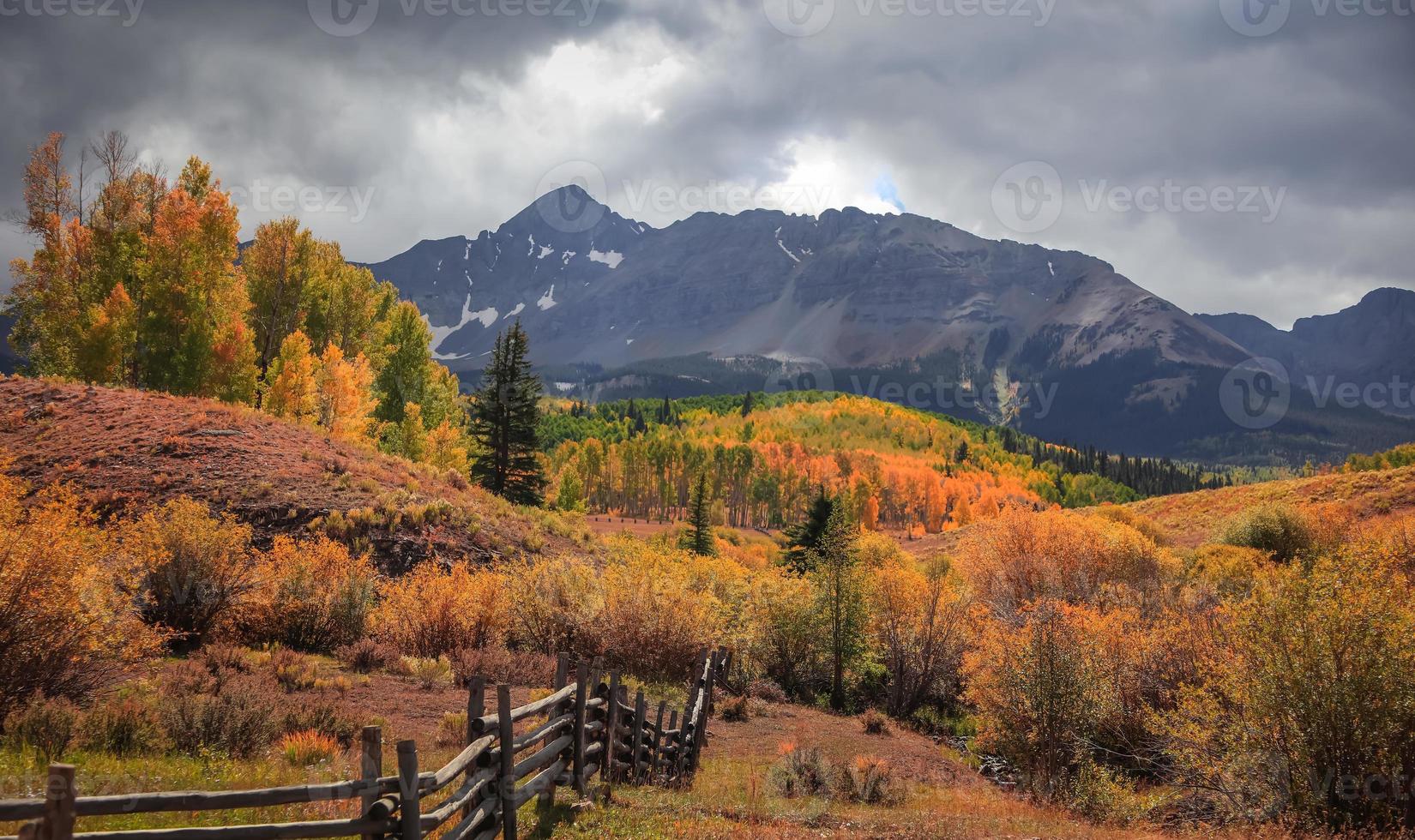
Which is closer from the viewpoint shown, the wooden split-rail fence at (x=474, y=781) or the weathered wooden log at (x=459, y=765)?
the wooden split-rail fence at (x=474, y=781)

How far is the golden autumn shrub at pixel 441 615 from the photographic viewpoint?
771 inches

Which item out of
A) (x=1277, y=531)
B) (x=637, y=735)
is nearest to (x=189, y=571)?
(x=637, y=735)

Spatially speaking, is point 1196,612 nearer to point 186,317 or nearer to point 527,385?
point 527,385

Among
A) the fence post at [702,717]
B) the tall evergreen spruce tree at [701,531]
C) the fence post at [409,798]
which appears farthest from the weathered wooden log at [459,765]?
the tall evergreen spruce tree at [701,531]

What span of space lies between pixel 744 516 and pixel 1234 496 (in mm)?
83895

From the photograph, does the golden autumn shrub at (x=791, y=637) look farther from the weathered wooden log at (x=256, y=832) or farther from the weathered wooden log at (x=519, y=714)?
the weathered wooden log at (x=256, y=832)

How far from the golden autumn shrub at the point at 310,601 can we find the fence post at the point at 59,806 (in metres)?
14.0

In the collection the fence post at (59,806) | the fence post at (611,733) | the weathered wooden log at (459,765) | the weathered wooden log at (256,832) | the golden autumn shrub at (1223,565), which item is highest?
the fence post at (59,806)

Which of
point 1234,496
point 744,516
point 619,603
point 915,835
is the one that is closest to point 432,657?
point 619,603

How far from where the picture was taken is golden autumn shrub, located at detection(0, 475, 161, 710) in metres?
9.96

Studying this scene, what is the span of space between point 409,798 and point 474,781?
5.70ft

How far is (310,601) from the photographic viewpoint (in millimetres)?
18016

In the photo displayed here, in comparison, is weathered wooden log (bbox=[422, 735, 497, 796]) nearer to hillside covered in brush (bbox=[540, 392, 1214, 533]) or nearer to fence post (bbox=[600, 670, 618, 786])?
fence post (bbox=[600, 670, 618, 786])

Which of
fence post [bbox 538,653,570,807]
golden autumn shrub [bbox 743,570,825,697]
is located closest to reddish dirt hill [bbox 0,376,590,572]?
golden autumn shrub [bbox 743,570,825,697]
